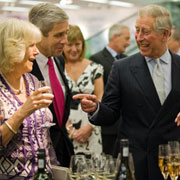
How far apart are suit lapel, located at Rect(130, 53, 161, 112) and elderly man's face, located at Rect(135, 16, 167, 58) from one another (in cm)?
10

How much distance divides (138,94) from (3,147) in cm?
125

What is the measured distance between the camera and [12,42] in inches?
101

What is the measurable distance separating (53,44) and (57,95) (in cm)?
38

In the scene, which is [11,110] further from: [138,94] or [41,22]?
[138,94]

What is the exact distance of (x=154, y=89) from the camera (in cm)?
329

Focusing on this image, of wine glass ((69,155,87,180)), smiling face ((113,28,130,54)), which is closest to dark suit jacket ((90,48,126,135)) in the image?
smiling face ((113,28,130,54))

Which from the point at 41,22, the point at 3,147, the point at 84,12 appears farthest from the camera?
the point at 84,12

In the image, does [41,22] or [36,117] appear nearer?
[36,117]

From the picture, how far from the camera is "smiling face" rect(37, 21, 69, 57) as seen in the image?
10.4 ft

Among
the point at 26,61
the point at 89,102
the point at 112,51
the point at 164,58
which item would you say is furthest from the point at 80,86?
the point at 26,61

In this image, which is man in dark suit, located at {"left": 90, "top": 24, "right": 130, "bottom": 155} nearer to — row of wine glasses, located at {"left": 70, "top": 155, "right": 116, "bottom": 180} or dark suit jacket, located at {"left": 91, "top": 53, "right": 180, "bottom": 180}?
dark suit jacket, located at {"left": 91, "top": 53, "right": 180, "bottom": 180}

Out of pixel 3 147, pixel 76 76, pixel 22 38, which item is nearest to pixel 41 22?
pixel 22 38

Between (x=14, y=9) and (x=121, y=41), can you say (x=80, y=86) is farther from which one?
(x=14, y=9)

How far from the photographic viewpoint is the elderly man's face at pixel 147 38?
3367 millimetres
